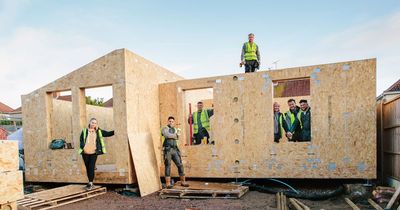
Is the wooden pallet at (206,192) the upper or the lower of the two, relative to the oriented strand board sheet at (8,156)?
lower

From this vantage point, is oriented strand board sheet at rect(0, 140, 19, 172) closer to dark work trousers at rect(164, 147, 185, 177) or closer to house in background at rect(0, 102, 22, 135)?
dark work trousers at rect(164, 147, 185, 177)

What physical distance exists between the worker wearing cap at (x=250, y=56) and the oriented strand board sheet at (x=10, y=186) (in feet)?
22.4

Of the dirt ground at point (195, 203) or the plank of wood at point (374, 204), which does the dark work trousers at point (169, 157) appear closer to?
the dirt ground at point (195, 203)

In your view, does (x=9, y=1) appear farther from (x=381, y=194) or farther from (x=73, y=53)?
(x=381, y=194)

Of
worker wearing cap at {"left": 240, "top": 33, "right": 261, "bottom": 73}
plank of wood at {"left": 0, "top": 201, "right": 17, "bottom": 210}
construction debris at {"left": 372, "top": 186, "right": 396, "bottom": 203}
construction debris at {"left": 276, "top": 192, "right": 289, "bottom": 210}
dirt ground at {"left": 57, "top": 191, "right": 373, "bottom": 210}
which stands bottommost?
dirt ground at {"left": 57, "top": 191, "right": 373, "bottom": 210}

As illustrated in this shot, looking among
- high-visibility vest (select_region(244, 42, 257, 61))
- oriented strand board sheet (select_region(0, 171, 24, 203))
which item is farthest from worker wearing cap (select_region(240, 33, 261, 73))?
oriented strand board sheet (select_region(0, 171, 24, 203))

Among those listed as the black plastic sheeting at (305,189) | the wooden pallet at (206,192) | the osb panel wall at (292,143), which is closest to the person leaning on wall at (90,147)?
the wooden pallet at (206,192)

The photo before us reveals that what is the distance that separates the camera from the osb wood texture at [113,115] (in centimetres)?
813

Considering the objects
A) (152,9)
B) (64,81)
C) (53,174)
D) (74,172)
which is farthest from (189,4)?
(53,174)

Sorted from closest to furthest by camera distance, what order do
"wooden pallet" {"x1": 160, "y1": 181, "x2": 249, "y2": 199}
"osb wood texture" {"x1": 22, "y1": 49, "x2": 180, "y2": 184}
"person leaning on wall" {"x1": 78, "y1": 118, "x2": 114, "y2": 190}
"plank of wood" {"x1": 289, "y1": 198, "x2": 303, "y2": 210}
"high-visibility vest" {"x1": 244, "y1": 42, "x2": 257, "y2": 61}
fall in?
"plank of wood" {"x1": 289, "y1": 198, "x2": 303, "y2": 210}, "wooden pallet" {"x1": 160, "y1": 181, "x2": 249, "y2": 199}, "person leaning on wall" {"x1": 78, "y1": 118, "x2": 114, "y2": 190}, "osb wood texture" {"x1": 22, "y1": 49, "x2": 180, "y2": 184}, "high-visibility vest" {"x1": 244, "y1": 42, "x2": 257, "y2": 61}

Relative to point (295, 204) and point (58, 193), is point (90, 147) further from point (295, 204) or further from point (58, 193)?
point (295, 204)

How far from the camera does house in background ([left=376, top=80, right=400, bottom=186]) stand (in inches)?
268

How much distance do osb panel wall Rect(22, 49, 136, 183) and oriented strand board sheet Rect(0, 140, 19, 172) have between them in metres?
3.43

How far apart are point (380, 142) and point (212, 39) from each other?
5.87 m
